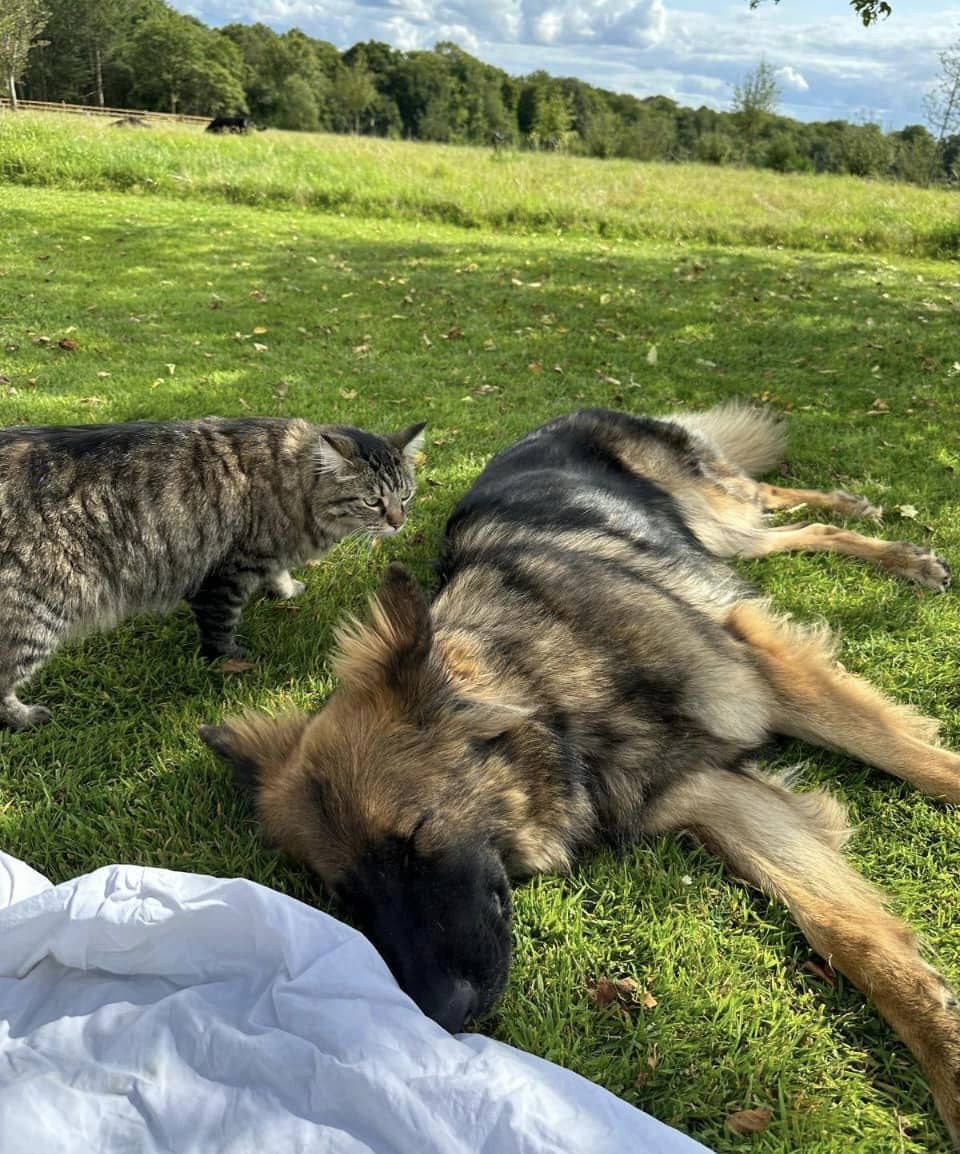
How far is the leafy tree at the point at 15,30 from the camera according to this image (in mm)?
33188

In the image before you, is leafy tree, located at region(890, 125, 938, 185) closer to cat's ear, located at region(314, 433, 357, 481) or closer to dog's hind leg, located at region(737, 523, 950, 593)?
dog's hind leg, located at region(737, 523, 950, 593)

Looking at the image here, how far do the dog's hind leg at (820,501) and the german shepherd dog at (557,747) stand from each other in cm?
139

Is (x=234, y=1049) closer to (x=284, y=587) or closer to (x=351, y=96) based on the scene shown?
(x=284, y=587)

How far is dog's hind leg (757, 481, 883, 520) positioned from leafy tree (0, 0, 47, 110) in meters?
38.8

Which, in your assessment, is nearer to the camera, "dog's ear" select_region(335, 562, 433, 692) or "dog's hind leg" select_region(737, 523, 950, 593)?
"dog's ear" select_region(335, 562, 433, 692)

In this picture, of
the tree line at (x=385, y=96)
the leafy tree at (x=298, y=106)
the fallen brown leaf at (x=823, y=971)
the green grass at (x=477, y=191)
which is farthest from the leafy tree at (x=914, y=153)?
the leafy tree at (x=298, y=106)

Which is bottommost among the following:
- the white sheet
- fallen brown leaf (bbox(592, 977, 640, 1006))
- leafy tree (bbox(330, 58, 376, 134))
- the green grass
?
fallen brown leaf (bbox(592, 977, 640, 1006))

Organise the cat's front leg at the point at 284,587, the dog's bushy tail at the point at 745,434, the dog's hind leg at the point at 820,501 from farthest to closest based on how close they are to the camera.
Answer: the dog's bushy tail at the point at 745,434 → the dog's hind leg at the point at 820,501 → the cat's front leg at the point at 284,587

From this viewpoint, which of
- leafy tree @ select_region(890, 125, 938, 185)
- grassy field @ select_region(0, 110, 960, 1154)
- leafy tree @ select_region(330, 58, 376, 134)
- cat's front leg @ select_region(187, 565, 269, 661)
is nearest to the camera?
grassy field @ select_region(0, 110, 960, 1154)

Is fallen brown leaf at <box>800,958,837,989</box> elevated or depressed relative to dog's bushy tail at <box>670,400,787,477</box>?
depressed

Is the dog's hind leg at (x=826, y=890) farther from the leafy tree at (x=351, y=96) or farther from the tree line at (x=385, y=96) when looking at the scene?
the leafy tree at (x=351, y=96)

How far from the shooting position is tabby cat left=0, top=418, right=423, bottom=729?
3100 millimetres

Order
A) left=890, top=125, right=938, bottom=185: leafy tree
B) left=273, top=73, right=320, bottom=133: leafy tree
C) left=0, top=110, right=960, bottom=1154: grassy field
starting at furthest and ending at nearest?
left=273, top=73, right=320, bottom=133: leafy tree
left=890, top=125, right=938, bottom=185: leafy tree
left=0, top=110, right=960, bottom=1154: grassy field

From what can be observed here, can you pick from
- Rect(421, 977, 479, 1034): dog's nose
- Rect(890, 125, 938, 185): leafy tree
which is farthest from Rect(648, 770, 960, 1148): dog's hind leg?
Rect(890, 125, 938, 185): leafy tree
